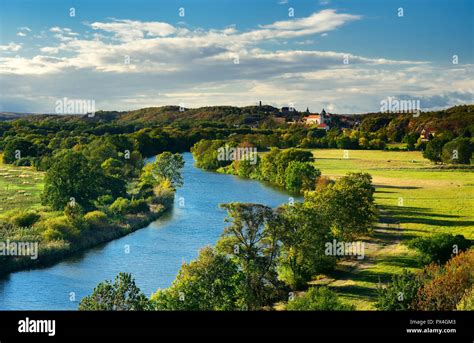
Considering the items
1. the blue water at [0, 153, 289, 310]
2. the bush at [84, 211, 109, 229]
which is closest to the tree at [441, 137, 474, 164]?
the blue water at [0, 153, 289, 310]

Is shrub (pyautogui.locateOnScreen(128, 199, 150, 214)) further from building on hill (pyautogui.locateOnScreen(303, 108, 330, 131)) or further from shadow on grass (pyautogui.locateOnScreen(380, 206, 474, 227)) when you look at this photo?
building on hill (pyautogui.locateOnScreen(303, 108, 330, 131))

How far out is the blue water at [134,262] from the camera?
46.5 feet

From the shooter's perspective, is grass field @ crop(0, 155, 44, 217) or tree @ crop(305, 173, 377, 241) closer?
tree @ crop(305, 173, 377, 241)

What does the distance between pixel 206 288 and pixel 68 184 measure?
13.8m

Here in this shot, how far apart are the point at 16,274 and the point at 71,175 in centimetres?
857

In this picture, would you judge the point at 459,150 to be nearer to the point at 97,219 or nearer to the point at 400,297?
the point at 97,219

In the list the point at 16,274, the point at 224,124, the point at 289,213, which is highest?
the point at 224,124

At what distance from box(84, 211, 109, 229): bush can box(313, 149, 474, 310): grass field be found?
1007 centimetres

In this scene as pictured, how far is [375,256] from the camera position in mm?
17500

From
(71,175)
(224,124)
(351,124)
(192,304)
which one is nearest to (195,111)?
(224,124)

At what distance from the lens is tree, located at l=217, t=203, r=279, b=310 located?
43.9 ft

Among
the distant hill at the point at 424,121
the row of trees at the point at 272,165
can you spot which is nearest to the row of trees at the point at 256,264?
the row of trees at the point at 272,165

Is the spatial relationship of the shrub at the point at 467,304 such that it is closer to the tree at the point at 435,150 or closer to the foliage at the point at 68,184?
the foliage at the point at 68,184
